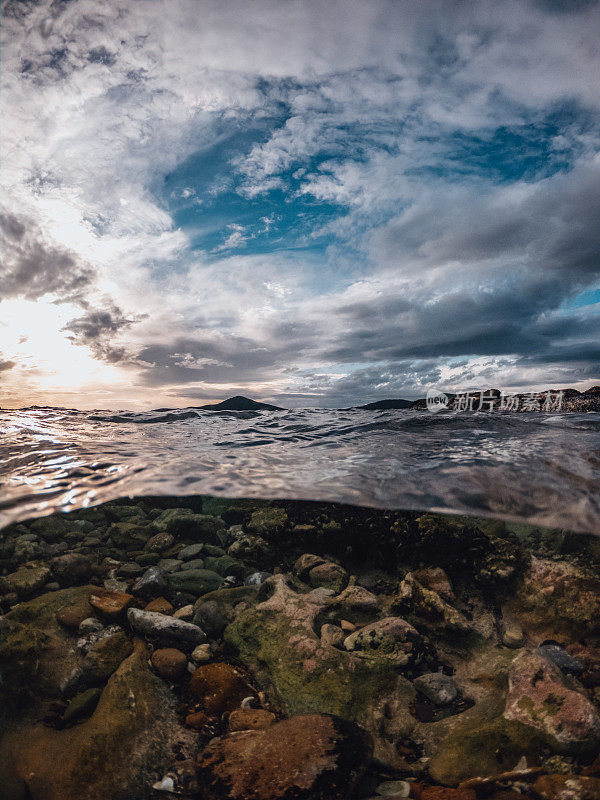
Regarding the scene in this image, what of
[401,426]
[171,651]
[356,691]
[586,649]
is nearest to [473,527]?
[586,649]

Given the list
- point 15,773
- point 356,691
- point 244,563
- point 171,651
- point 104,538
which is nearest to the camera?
point 15,773

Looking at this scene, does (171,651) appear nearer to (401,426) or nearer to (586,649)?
(586,649)

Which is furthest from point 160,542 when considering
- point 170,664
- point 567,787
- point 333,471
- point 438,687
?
point 567,787

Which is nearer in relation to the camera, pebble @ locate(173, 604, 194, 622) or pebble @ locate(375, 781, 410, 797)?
pebble @ locate(375, 781, 410, 797)

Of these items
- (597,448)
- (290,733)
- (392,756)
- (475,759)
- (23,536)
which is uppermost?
(597,448)

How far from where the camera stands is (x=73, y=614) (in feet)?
13.5

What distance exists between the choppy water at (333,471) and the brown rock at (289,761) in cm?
350

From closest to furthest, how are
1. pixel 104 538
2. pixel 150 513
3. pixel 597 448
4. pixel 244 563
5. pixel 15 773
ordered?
pixel 15 773 → pixel 244 563 → pixel 104 538 → pixel 597 448 → pixel 150 513

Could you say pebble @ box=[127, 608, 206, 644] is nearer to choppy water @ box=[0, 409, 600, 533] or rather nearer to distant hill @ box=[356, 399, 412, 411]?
choppy water @ box=[0, 409, 600, 533]

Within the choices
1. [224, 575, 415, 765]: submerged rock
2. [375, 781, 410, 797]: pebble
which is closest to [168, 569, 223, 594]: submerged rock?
[224, 575, 415, 765]: submerged rock

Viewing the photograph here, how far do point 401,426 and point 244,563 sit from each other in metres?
7.02

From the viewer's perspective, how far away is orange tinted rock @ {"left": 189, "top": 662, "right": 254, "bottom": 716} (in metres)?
3.35

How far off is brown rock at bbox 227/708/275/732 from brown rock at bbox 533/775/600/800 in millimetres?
2171

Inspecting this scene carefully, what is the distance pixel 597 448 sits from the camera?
23.6ft
